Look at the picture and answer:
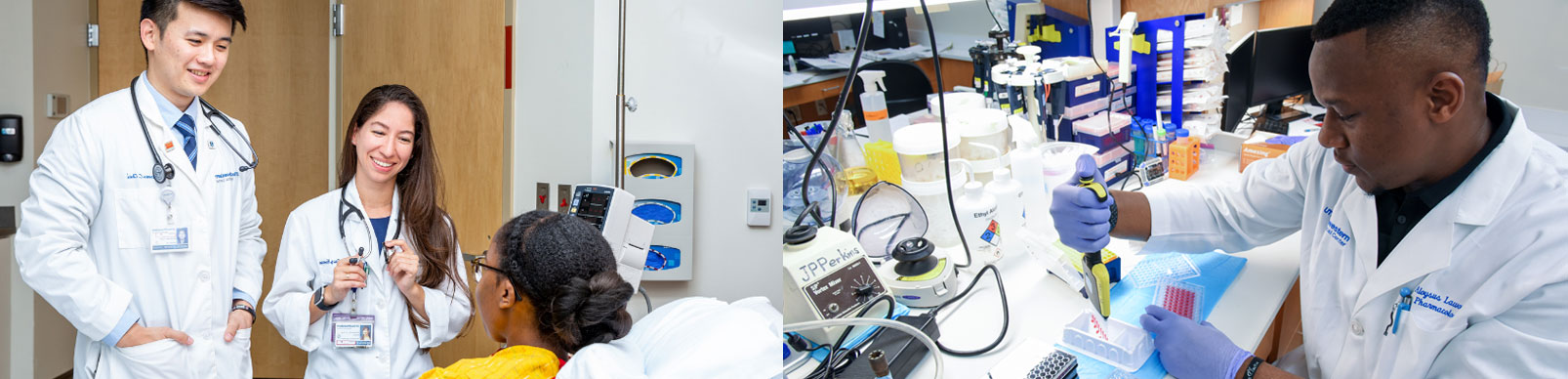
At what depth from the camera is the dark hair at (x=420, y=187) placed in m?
1.06

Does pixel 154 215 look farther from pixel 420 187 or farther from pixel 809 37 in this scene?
pixel 809 37

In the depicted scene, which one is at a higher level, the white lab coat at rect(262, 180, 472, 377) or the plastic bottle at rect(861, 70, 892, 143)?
the plastic bottle at rect(861, 70, 892, 143)

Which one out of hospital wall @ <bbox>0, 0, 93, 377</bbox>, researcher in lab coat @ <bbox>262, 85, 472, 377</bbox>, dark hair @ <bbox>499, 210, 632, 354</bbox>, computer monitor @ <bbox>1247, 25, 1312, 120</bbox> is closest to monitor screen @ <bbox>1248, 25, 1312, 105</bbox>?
computer monitor @ <bbox>1247, 25, 1312, 120</bbox>

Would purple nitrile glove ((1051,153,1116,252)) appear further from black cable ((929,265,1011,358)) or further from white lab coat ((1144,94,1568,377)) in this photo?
white lab coat ((1144,94,1568,377))

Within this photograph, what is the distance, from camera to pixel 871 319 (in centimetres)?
137

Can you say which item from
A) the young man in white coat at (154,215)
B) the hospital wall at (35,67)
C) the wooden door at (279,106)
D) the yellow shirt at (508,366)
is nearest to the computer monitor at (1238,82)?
the yellow shirt at (508,366)

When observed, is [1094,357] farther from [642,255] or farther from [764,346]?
[642,255]

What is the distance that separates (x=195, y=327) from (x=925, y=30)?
1561 mm

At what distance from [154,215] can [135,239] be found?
38mm

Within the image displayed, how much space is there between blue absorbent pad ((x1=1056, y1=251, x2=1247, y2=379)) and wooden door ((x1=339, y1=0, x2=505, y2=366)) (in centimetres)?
102

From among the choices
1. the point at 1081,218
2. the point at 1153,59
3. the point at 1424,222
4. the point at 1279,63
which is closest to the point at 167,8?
the point at 1081,218

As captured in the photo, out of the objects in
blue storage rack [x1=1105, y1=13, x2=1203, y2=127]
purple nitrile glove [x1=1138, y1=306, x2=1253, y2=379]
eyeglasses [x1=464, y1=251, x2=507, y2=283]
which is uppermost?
blue storage rack [x1=1105, y1=13, x2=1203, y2=127]

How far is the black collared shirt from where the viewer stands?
139cm

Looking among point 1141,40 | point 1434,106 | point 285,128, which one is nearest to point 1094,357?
point 1434,106
